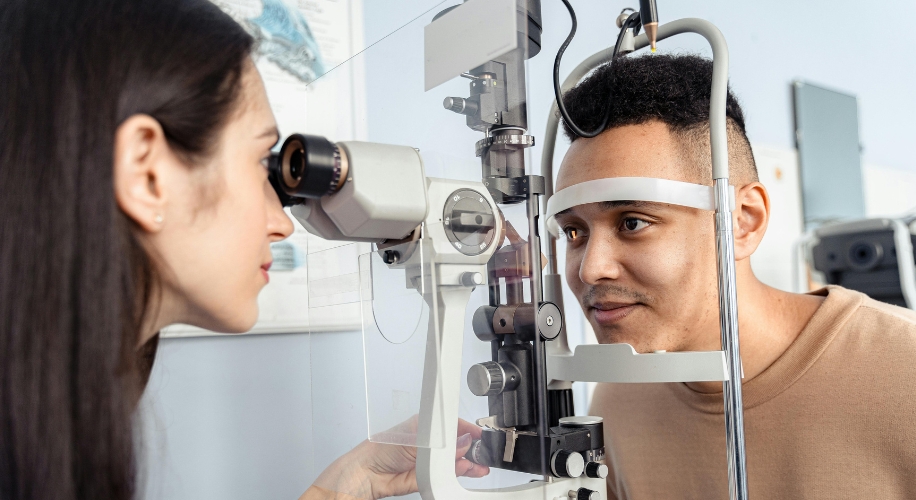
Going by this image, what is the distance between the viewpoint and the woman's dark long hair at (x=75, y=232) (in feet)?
2.01

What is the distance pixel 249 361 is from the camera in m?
1.25

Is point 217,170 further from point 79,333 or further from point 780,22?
point 780,22

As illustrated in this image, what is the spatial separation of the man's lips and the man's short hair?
0.78 feet

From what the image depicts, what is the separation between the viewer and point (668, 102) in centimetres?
110

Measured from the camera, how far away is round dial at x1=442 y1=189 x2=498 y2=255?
0.74m

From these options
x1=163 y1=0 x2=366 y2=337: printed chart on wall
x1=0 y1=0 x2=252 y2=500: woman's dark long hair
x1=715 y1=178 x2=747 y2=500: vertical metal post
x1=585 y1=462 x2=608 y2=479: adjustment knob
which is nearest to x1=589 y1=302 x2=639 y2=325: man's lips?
x1=715 y1=178 x2=747 y2=500: vertical metal post

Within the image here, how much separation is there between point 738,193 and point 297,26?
0.84 meters

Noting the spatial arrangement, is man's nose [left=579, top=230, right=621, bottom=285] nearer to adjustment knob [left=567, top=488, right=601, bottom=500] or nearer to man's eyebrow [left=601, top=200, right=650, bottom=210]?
man's eyebrow [left=601, top=200, right=650, bottom=210]

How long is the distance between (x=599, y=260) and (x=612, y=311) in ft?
0.33

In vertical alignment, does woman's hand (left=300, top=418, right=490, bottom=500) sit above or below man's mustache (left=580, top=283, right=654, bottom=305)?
below

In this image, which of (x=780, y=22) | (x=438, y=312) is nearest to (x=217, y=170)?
(x=438, y=312)

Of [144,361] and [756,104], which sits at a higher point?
[756,104]

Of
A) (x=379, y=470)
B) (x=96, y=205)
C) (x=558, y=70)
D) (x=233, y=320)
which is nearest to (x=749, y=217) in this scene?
(x=558, y=70)

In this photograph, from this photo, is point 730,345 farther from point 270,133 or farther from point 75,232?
point 75,232
